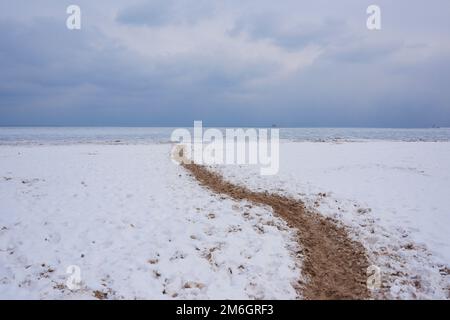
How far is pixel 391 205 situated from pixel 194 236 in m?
8.31

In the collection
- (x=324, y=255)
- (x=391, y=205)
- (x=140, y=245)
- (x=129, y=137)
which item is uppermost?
(x=129, y=137)

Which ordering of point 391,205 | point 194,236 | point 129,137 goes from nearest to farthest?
1. point 194,236
2. point 391,205
3. point 129,137

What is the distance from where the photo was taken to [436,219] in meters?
10.9

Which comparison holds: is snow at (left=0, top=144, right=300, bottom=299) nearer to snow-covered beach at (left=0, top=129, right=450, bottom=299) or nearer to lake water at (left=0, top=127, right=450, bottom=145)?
snow-covered beach at (left=0, top=129, right=450, bottom=299)

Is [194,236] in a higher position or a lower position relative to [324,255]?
higher

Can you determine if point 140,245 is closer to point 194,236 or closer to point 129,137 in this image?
point 194,236

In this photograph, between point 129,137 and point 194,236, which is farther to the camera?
point 129,137

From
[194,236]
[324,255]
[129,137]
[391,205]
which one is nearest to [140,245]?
[194,236]

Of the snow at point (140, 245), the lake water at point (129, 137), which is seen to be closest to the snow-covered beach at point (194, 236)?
the snow at point (140, 245)

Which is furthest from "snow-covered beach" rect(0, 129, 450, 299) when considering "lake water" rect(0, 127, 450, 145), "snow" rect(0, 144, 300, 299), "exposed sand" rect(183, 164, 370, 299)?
"lake water" rect(0, 127, 450, 145)

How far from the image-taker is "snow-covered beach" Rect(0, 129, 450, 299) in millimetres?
7469

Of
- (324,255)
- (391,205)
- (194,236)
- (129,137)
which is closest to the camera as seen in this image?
(324,255)

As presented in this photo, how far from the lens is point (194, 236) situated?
9.95 metres

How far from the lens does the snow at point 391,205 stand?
8.03 metres
